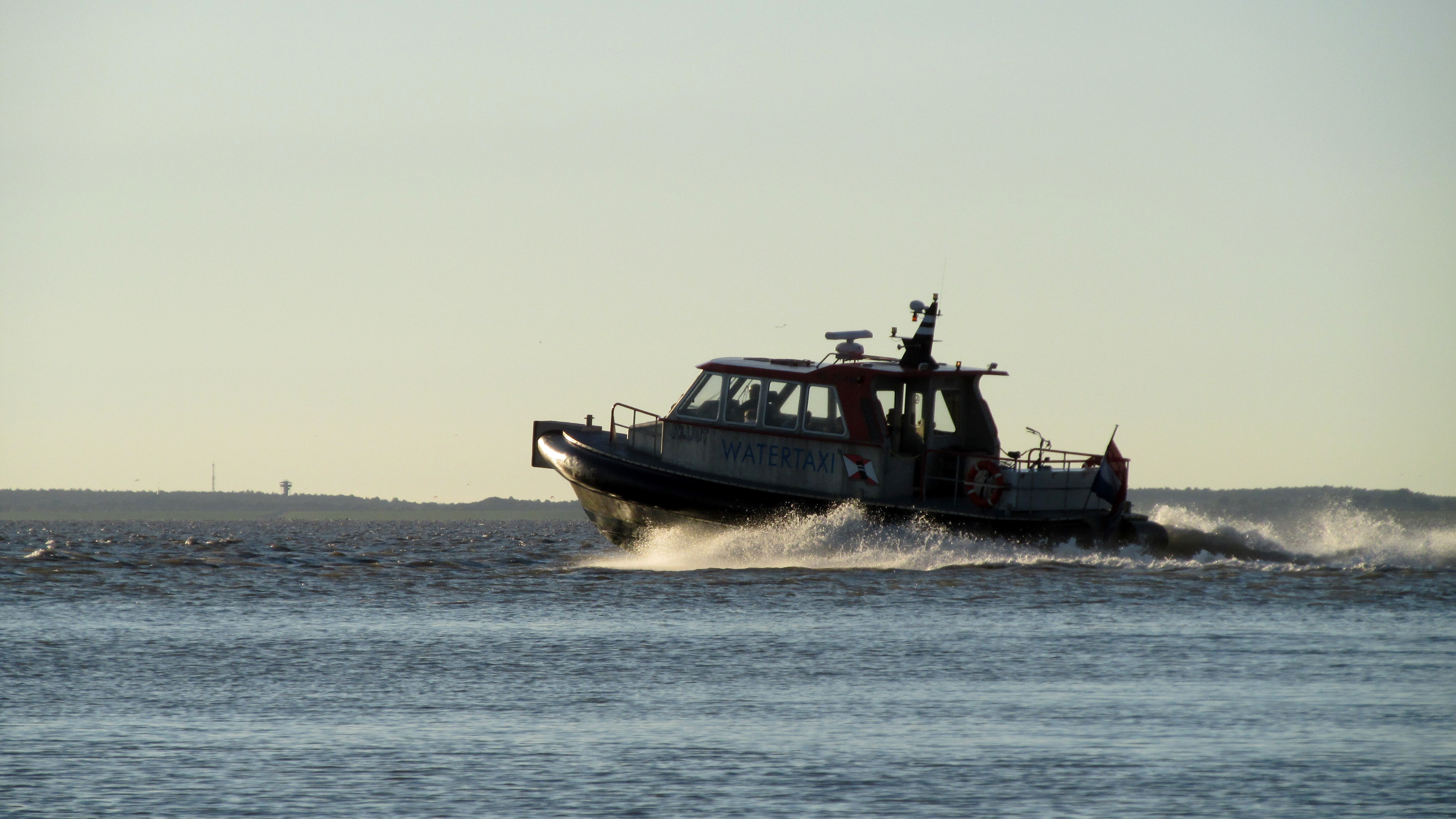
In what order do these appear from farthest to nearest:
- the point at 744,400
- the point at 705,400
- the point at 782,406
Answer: the point at 705,400 < the point at 744,400 < the point at 782,406

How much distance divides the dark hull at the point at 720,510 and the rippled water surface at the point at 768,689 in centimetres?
27

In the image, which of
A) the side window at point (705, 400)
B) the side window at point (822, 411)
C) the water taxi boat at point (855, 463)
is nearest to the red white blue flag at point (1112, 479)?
the water taxi boat at point (855, 463)

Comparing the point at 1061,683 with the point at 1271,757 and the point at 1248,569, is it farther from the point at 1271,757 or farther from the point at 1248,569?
the point at 1248,569

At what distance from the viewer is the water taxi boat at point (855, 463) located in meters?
19.5

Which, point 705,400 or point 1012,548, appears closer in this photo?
point 1012,548

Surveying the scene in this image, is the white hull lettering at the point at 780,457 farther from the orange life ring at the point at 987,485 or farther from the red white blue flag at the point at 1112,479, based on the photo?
the red white blue flag at the point at 1112,479

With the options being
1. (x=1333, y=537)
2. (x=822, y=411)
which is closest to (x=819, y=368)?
(x=822, y=411)

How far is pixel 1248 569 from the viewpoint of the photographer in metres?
19.5

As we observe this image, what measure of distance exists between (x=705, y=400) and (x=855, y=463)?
97.9 inches

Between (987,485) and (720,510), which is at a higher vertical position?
(987,485)

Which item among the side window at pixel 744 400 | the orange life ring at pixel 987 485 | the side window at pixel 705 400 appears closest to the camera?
the orange life ring at pixel 987 485

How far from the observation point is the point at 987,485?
1936 cm

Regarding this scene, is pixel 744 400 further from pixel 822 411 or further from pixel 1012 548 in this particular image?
pixel 1012 548

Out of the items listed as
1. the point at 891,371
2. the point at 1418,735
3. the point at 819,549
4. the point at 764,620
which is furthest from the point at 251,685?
the point at 891,371
